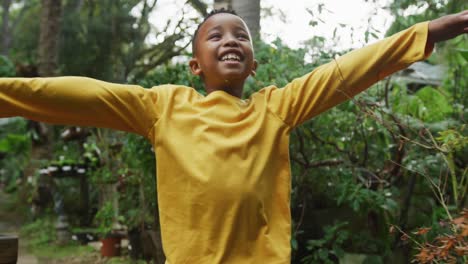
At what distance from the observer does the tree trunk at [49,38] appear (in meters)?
9.09

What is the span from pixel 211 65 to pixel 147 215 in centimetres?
353

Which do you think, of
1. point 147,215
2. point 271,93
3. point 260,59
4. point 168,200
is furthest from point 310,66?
point 147,215

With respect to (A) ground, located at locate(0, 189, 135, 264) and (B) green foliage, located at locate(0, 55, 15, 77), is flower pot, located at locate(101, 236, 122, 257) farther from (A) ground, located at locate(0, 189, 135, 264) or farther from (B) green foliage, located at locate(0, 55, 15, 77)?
(B) green foliage, located at locate(0, 55, 15, 77)

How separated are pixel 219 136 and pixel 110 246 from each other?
15.2 feet

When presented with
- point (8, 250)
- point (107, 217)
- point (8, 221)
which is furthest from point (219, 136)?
point (8, 221)

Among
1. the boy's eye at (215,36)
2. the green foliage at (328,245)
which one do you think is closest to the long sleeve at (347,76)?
the boy's eye at (215,36)

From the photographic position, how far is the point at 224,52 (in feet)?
6.61

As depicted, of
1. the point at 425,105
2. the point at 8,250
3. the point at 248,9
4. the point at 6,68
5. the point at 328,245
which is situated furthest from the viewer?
the point at 6,68

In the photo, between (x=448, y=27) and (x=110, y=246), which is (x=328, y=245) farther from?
(x=110, y=246)

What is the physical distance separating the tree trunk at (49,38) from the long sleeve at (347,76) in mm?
7709

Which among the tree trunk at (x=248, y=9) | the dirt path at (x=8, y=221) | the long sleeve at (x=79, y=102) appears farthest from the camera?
the dirt path at (x=8, y=221)

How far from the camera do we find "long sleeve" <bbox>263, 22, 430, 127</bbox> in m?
1.86

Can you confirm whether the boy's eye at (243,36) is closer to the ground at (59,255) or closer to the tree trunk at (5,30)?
the ground at (59,255)

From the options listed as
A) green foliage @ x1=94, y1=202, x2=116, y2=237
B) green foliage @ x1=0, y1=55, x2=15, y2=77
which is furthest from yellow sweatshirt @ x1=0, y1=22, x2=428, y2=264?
green foliage @ x1=0, y1=55, x2=15, y2=77
